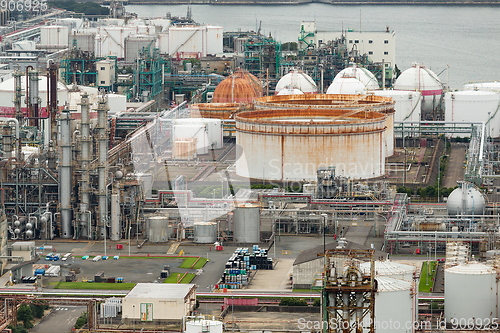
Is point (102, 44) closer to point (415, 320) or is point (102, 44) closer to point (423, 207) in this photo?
point (423, 207)

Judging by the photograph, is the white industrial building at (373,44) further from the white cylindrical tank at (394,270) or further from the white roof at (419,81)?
the white cylindrical tank at (394,270)

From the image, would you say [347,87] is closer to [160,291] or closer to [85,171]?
[85,171]

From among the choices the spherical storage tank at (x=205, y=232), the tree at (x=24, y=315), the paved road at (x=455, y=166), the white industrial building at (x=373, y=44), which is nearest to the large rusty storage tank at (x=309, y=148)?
the paved road at (x=455, y=166)

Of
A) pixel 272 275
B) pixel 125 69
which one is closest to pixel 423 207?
pixel 272 275

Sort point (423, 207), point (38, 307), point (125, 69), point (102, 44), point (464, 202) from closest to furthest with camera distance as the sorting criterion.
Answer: point (38, 307), point (464, 202), point (423, 207), point (125, 69), point (102, 44)

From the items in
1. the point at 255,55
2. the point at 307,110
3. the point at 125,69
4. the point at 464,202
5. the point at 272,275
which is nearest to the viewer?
the point at 272,275

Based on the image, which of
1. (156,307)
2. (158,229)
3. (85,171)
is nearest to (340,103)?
(158,229)

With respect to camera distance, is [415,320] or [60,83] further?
[60,83]
